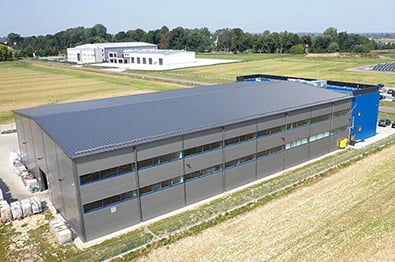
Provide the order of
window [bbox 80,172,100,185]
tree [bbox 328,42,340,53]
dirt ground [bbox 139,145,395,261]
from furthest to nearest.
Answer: tree [bbox 328,42,340,53], window [bbox 80,172,100,185], dirt ground [bbox 139,145,395,261]

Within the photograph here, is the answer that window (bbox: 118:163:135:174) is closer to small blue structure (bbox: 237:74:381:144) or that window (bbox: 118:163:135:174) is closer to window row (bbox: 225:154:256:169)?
window row (bbox: 225:154:256:169)

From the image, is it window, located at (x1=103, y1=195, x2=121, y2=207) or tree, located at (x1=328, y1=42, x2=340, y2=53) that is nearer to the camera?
window, located at (x1=103, y1=195, x2=121, y2=207)

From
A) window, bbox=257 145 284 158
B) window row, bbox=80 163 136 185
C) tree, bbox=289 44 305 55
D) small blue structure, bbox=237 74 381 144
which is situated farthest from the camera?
tree, bbox=289 44 305 55

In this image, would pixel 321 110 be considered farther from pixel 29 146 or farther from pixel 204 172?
pixel 29 146

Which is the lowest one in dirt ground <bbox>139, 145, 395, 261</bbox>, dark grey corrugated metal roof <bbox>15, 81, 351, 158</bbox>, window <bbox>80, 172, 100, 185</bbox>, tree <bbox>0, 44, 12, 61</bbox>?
dirt ground <bbox>139, 145, 395, 261</bbox>

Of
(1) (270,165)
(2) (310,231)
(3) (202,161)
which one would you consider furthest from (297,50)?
(2) (310,231)

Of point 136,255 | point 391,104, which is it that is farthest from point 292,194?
point 391,104

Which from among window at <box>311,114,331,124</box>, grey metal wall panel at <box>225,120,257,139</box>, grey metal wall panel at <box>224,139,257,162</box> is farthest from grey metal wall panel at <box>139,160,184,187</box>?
window at <box>311,114,331,124</box>

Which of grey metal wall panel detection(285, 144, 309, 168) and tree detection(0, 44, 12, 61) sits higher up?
tree detection(0, 44, 12, 61)

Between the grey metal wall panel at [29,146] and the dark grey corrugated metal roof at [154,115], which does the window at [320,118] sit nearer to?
the dark grey corrugated metal roof at [154,115]
